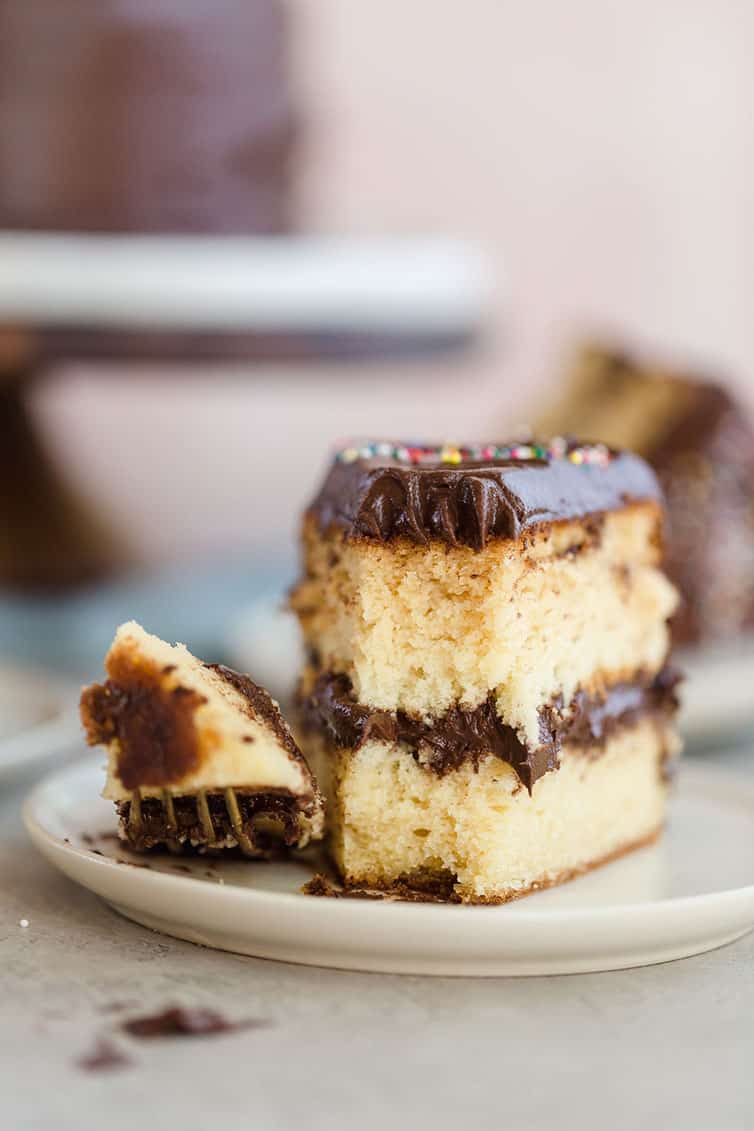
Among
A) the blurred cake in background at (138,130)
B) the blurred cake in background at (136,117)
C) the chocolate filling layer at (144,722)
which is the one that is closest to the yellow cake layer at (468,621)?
the chocolate filling layer at (144,722)

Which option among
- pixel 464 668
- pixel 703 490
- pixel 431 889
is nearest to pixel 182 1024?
pixel 431 889

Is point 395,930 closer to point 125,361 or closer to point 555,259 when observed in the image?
point 125,361

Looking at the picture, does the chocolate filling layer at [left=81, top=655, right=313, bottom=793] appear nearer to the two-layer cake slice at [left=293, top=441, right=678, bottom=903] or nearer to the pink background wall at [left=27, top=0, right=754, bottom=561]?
the two-layer cake slice at [left=293, top=441, right=678, bottom=903]

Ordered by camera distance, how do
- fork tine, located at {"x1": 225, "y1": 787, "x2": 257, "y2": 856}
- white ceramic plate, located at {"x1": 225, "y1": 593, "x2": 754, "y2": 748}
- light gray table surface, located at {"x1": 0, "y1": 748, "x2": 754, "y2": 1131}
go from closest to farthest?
1. light gray table surface, located at {"x1": 0, "y1": 748, "x2": 754, "y2": 1131}
2. fork tine, located at {"x1": 225, "y1": 787, "x2": 257, "y2": 856}
3. white ceramic plate, located at {"x1": 225, "y1": 593, "x2": 754, "y2": 748}

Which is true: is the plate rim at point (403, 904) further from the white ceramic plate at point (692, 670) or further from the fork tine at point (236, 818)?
the white ceramic plate at point (692, 670)

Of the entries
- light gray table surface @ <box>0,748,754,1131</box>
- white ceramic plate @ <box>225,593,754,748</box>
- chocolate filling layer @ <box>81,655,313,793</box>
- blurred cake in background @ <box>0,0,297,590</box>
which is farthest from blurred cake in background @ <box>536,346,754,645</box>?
chocolate filling layer @ <box>81,655,313,793</box>

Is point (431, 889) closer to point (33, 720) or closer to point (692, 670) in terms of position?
point (33, 720)

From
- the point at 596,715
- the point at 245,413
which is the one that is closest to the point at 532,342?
the point at 245,413
